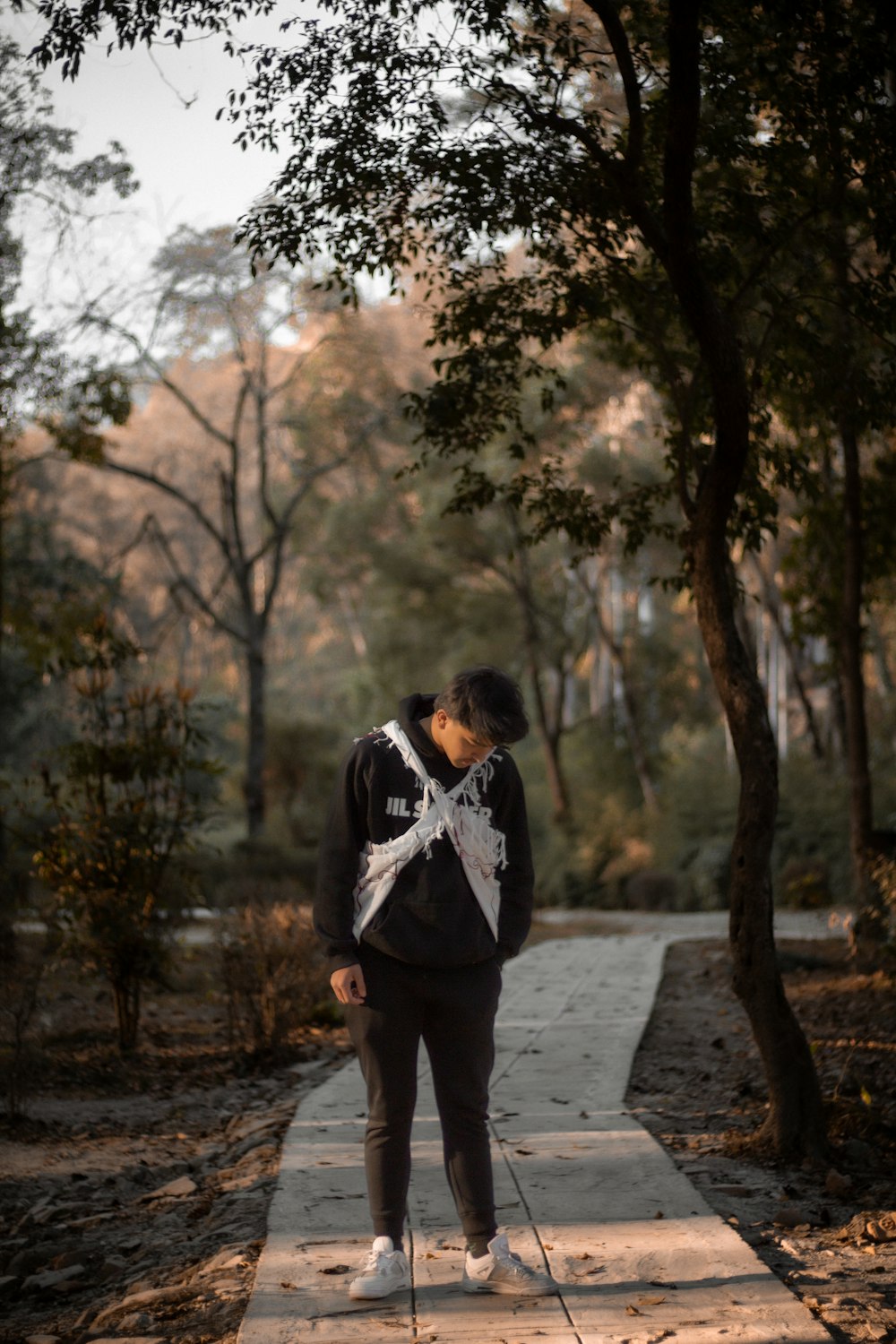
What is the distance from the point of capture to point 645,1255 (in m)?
3.92

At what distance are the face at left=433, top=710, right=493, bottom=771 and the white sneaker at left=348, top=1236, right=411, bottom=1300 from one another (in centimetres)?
131

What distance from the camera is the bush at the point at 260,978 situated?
7750 mm

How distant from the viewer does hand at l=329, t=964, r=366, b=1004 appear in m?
3.56

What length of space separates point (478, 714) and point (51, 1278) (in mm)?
2443

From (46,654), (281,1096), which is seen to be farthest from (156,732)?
(46,654)

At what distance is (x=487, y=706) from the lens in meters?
3.47

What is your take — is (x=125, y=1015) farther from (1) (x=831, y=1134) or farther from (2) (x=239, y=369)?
(2) (x=239, y=369)

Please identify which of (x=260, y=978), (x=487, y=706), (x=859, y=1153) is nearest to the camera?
(x=487, y=706)

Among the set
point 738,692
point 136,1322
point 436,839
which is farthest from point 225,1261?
point 738,692

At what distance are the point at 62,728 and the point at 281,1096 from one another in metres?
20.7

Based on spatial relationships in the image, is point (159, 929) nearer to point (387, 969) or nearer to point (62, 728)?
point (387, 969)

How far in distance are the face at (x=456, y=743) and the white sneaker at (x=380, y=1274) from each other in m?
1.31

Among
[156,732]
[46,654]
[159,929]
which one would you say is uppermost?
[46,654]

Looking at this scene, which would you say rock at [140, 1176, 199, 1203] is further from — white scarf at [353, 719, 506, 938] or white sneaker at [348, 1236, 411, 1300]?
white scarf at [353, 719, 506, 938]
